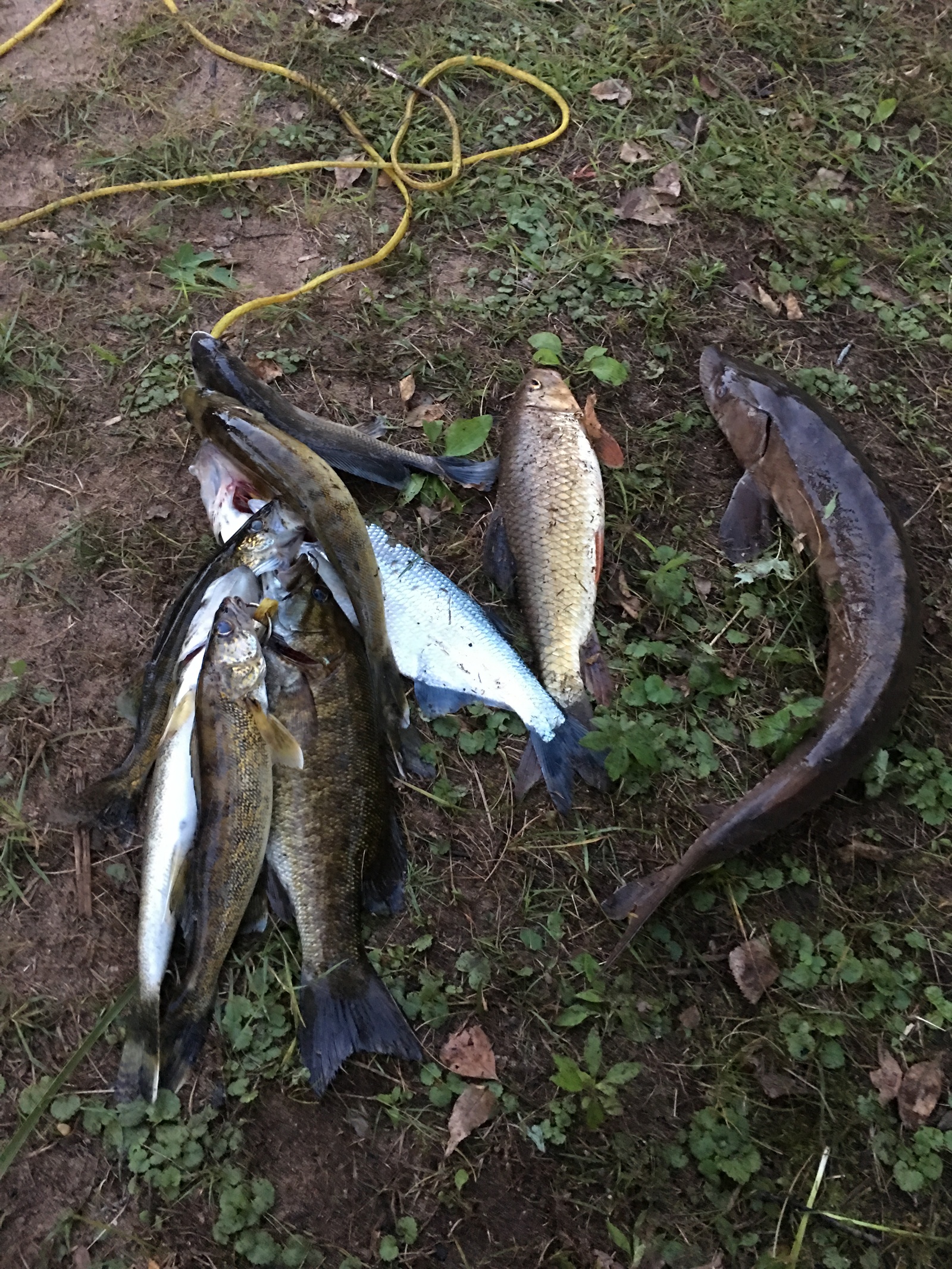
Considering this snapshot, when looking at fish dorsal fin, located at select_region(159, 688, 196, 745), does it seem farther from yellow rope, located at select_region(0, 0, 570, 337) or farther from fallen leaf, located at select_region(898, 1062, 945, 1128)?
fallen leaf, located at select_region(898, 1062, 945, 1128)

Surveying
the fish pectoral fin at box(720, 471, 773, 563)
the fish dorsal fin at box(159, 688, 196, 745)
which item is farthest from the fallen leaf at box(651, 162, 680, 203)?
the fish dorsal fin at box(159, 688, 196, 745)

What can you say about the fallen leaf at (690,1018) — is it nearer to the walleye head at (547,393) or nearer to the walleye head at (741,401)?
the walleye head at (741,401)

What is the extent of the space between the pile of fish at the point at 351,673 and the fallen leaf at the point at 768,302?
742mm

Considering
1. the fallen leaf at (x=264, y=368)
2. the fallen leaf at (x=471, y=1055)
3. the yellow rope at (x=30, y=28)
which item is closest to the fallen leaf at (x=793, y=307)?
the fallen leaf at (x=264, y=368)

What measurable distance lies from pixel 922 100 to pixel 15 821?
5.53 m

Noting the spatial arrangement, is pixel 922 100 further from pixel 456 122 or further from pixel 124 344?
pixel 124 344

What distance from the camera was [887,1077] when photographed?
2.62m

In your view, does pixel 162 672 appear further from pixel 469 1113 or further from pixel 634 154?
pixel 634 154

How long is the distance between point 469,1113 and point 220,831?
1.16 metres

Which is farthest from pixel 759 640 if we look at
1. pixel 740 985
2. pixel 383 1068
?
pixel 383 1068

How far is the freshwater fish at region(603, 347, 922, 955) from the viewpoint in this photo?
107 inches

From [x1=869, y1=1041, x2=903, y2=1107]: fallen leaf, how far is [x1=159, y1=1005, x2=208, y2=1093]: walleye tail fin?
2152mm

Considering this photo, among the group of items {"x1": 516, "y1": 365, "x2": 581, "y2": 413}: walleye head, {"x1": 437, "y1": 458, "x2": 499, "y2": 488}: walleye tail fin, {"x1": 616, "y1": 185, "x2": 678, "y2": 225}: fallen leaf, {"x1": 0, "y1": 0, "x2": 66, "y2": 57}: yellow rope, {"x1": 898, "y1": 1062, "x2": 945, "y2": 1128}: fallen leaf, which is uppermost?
{"x1": 0, "y1": 0, "x2": 66, "y2": 57}: yellow rope

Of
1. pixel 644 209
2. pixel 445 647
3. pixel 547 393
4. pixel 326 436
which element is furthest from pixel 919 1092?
pixel 644 209
